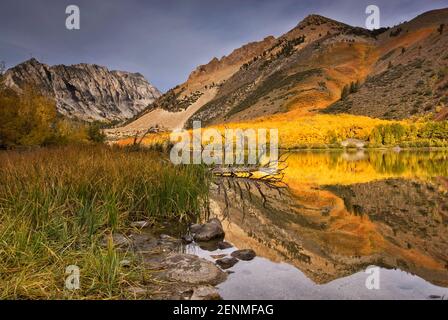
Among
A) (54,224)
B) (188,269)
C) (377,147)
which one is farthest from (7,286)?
(377,147)

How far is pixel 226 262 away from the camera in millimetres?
5402

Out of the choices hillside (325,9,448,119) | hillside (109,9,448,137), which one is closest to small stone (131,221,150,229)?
hillside (109,9,448,137)

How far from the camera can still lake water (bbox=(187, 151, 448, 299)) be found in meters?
4.53

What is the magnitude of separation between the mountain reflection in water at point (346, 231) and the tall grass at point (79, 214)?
1.32 metres

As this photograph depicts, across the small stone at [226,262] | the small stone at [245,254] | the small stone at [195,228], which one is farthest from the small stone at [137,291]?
the small stone at [195,228]

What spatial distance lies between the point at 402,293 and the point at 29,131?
21.4 m

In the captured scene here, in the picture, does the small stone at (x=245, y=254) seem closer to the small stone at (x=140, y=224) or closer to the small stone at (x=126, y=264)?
the small stone at (x=126, y=264)

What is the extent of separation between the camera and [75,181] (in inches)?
Result: 286

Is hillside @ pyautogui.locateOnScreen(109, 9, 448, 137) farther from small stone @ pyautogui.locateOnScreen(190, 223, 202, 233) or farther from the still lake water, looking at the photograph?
small stone @ pyautogui.locateOnScreen(190, 223, 202, 233)

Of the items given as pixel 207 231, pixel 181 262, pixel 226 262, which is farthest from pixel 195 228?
pixel 181 262

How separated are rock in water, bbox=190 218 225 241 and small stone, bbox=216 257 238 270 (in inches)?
48.8

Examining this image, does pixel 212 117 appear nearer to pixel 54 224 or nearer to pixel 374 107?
pixel 374 107

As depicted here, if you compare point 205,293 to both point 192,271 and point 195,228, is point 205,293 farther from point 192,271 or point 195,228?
point 195,228
